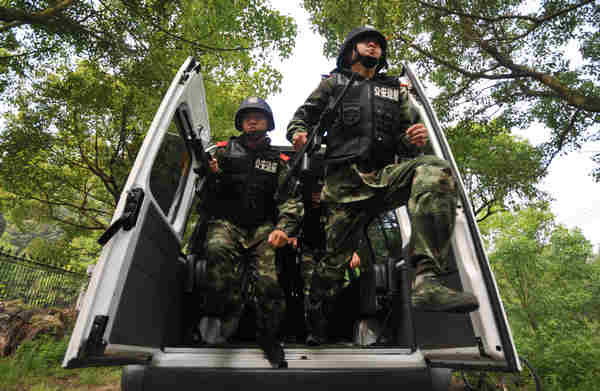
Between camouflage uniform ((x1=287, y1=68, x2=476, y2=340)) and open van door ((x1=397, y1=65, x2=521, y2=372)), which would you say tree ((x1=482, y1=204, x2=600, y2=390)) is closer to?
open van door ((x1=397, y1=65, x2=521, y2=372))

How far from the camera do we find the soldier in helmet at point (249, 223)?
7.86 ft

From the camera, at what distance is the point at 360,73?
2.56 meters

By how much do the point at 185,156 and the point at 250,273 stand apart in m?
1.27

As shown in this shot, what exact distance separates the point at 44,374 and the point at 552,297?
491 inches

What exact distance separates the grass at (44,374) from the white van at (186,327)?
114 inches

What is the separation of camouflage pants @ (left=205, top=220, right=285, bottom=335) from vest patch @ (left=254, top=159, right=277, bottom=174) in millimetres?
688

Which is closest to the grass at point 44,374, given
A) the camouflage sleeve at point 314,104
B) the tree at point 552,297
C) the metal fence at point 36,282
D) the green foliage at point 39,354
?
the green foliage at point 39,354

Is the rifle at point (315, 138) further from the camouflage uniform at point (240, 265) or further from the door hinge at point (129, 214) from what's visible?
the door hinge at point (129, 214)

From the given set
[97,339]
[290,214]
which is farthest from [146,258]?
[290,214]

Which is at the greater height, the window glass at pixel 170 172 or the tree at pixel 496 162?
the tree at pixel 496 162

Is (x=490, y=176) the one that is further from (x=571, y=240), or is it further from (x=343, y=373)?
(x=571, y=240)

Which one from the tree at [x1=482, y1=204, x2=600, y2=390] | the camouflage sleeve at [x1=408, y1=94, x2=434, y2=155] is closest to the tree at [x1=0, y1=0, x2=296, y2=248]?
the camouflage sleeve at [x1=408, y1=94, x2=434, y2=155]

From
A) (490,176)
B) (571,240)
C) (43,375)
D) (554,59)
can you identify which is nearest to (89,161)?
(43,375)

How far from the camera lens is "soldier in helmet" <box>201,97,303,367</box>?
7.86ft
